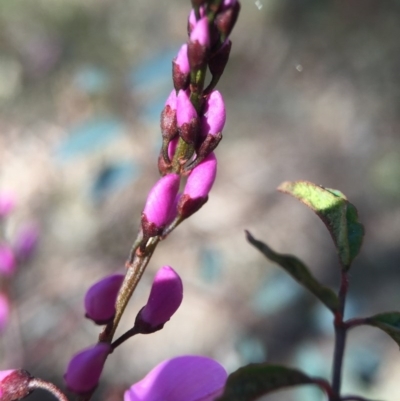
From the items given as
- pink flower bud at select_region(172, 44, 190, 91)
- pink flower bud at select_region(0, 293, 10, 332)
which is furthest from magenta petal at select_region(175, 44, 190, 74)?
pink flower bud at select_region(0, 293, 10, 332)

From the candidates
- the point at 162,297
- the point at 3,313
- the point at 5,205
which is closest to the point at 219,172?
the point at 5,205

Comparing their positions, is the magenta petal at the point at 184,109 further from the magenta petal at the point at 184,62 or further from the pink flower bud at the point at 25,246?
the pink flower bud at the point at 25,246

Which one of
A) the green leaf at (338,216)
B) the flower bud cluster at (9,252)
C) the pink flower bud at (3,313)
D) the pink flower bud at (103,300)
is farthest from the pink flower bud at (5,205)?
the green leaf at (338,216)

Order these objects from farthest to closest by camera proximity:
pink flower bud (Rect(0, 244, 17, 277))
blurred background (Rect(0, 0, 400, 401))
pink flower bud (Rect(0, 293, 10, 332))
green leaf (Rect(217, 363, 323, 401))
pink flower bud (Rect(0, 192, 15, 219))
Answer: blurred background (Rect(0, 0, 400, 401))
pink flower bud (Rect(0, 192, 15, 219))
pink flower bud (Rect(0, 244, 17, 277))
pink flower bud (Rect(0, 293, 10, 332))
green leaf (Rect(217, 363, 323, 401))

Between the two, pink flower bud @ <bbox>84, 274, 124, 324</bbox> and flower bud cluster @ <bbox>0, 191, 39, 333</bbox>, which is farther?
flower bud cluster @ <bbox>0, 191, 39, 333</bbox>

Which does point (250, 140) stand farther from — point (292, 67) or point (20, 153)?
point (20, 153)

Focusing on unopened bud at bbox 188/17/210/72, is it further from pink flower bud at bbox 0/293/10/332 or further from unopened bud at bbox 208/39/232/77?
pink flower bud at bbox 0/293/10/332
